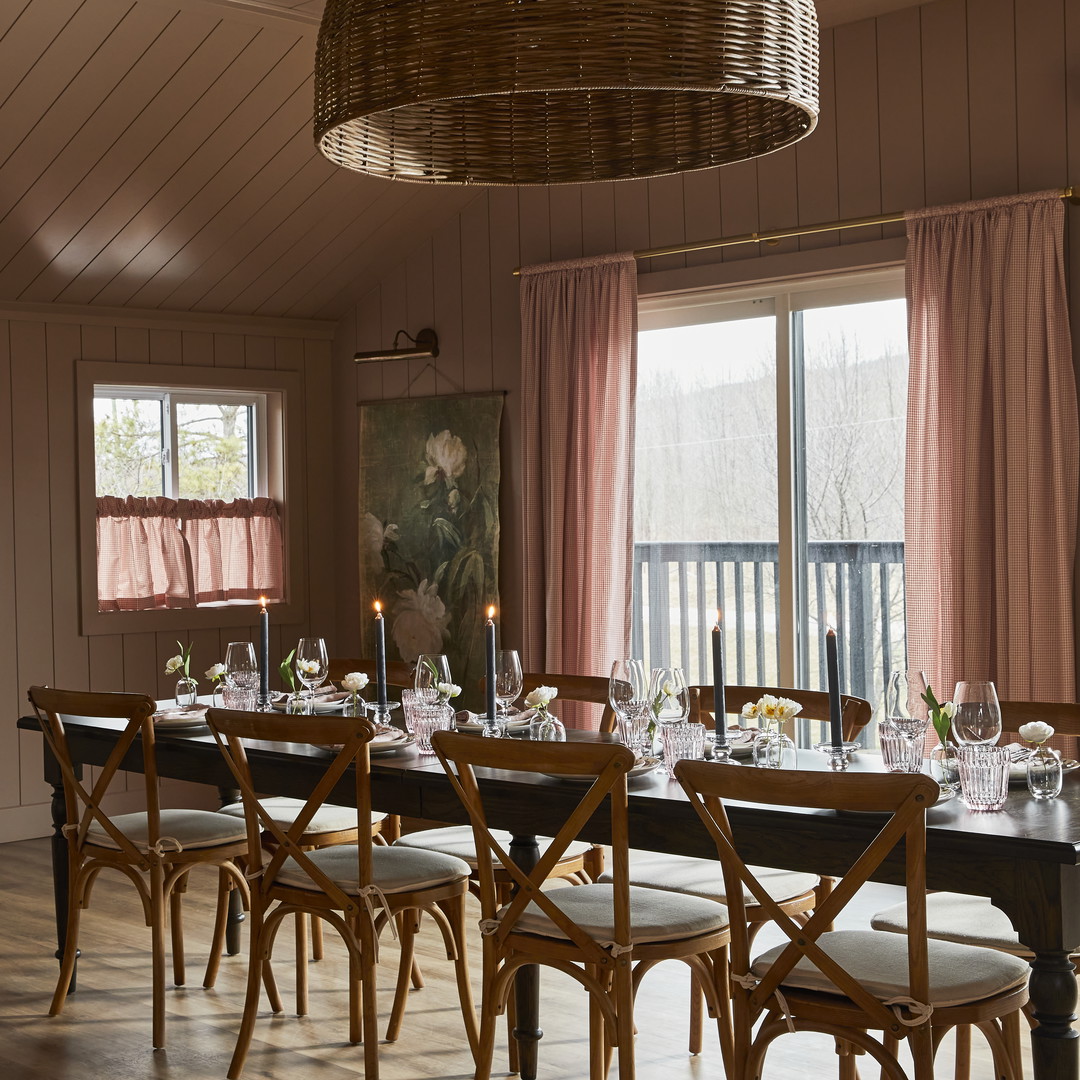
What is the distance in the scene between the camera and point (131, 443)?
6.04 meters

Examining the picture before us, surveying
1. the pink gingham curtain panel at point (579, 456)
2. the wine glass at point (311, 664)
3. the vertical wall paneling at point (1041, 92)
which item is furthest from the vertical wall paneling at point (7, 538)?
the vertical wall paneling at point (1041, 92)

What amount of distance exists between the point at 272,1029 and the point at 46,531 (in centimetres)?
283

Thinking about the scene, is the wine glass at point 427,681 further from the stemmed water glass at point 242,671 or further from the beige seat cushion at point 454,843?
the stemmed water glass at point 242,671

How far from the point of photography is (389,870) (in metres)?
3.21

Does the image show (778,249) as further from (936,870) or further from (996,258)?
(936,870)

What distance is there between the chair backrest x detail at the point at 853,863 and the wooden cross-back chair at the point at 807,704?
854 millimetres

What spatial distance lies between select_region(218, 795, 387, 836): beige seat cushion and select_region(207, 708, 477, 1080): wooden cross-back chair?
405 mm

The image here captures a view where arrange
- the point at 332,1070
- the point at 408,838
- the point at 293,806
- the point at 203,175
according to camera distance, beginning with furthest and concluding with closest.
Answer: the point at 203,175 < the point at 293,806 < the point at 408,838 < the point at 332,1070

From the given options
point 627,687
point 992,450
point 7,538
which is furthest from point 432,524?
point 627,687

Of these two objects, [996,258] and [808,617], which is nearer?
[996,258]

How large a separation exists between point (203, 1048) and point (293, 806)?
2.54 feet

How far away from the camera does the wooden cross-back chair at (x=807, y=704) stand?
3.36m

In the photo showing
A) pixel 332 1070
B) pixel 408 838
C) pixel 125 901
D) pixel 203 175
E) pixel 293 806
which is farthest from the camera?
pixel 203 175

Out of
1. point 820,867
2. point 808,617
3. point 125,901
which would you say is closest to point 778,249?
point 808,617
